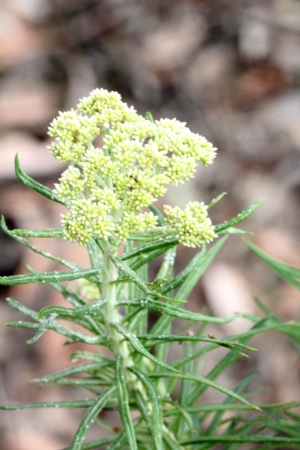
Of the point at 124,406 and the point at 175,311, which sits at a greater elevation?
the point at 175,311

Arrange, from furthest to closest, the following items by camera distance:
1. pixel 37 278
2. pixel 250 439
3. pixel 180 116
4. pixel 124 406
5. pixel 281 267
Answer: pixel 180 116 → pixel 281 267 → pixel 250 439 → pixel 124 406 → pixel 37 278

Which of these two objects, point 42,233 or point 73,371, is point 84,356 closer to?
point 73,371

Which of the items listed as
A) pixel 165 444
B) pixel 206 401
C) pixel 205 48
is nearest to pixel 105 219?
pixel 165 444

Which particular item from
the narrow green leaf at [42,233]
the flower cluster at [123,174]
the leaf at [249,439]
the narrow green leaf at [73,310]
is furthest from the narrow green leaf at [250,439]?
the narrow green leaf at [42,233]

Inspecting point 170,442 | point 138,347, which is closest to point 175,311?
point 138,347

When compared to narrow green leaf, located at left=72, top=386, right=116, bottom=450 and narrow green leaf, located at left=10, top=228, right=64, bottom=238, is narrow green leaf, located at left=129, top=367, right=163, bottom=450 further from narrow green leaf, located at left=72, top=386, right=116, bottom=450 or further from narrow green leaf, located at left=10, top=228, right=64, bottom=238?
narrow green leaf, located at left=10, top=228, right=64, bottom=238

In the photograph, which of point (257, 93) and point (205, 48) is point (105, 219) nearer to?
point (257, 93)
